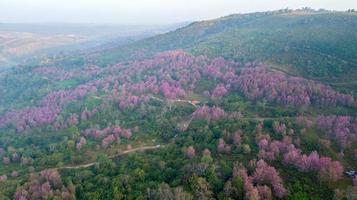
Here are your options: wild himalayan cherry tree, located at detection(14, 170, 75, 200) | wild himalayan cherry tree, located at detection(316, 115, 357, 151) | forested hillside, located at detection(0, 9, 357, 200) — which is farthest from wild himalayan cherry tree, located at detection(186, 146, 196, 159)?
wild himalayan cherry tree, located at detection(316, 115, 357, 151)

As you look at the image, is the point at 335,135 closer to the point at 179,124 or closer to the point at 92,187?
the point at 179,124

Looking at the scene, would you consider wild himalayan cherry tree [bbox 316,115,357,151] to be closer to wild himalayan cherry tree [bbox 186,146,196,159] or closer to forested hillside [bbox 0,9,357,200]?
forested hillside [bbox 0,9,357,200]

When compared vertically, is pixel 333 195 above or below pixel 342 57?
below

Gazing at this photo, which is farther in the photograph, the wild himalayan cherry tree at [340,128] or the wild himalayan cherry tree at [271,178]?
the wild himalayan cherry tree at [340,128]

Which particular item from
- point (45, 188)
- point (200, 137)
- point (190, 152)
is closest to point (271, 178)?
point (190, 152)

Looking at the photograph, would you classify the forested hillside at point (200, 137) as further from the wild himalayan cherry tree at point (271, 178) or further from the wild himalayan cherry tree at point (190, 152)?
the wild himalayan cherry tree at point (190, 152)

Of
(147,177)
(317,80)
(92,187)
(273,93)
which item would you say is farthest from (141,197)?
(317,80)

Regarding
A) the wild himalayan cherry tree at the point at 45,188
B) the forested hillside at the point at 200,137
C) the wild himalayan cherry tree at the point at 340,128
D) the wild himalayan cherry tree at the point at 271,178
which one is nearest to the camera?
the wild himalayan cherry tree at the point at 271,178

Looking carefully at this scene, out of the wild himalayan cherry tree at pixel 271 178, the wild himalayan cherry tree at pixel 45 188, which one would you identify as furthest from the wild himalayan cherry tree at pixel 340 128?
the wild himalayan cherry tree at pixel 45 188
